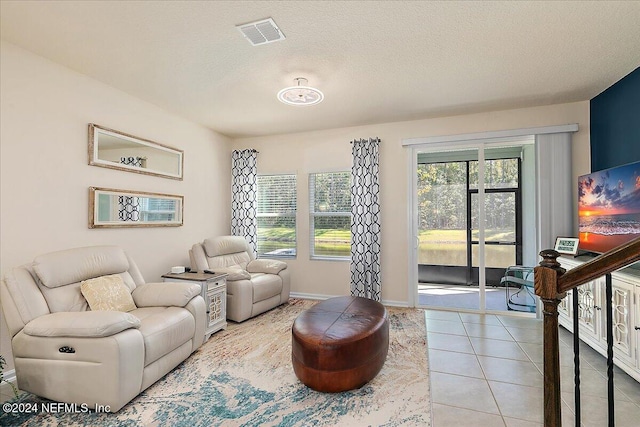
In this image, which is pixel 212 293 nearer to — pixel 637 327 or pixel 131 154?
pixel 131 154

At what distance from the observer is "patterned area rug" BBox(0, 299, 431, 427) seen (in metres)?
2.04

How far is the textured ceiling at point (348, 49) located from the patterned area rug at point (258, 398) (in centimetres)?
266

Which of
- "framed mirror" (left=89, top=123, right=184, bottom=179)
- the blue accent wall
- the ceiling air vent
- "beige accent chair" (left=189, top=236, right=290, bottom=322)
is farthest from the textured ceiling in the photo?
"beige accent chair" (left=189, top=236, right=290, bottom=322)

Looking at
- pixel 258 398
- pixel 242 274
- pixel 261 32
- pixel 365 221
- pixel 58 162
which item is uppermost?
pixel 261 32

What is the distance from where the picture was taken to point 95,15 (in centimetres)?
216

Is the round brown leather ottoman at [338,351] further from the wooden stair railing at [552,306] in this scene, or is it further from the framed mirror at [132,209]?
the framed mirror at [132,209]

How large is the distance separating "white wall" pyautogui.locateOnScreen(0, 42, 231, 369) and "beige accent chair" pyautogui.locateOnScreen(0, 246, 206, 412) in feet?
1.26

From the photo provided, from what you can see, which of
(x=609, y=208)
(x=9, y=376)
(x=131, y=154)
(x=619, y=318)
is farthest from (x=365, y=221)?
(x=9, y=376)

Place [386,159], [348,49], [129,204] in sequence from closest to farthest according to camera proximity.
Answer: [348,49] → [129,204] → [386,159]

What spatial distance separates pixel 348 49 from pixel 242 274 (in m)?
2.73

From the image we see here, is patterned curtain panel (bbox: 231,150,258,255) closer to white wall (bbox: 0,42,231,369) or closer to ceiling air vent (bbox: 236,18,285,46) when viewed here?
white wall (bbox: 0,42,231,369)

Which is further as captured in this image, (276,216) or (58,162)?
(276,216)

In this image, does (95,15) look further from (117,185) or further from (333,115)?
(333,115)

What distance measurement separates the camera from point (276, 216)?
5.26 metres
